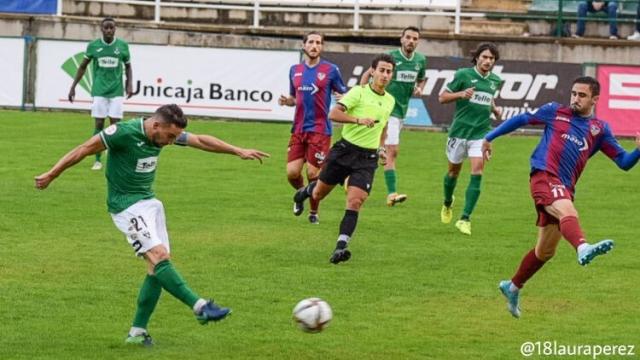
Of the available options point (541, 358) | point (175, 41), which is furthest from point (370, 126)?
point (175, 41)

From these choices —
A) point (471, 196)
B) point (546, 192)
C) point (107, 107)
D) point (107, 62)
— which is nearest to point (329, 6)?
point (107, 62)

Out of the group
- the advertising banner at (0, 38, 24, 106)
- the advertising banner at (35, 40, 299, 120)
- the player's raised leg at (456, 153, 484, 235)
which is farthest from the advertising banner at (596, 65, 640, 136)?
the advertising banner at (0, 38, 24, 106)

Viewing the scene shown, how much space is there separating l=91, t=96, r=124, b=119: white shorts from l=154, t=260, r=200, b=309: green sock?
13.5 meters

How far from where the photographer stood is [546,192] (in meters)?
13.4

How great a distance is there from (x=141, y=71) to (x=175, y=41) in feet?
5.99

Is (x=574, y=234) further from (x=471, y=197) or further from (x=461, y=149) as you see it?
(x=461, y=149)

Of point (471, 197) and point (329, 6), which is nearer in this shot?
point (471, 197)

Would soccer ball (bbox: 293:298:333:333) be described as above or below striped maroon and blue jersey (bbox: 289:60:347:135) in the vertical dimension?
below

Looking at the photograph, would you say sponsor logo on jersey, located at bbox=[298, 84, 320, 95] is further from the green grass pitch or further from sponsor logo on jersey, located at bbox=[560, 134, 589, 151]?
sponsor logo on jersey, located at bbox=[560, 134, 589, 151]

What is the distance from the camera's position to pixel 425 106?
109ft

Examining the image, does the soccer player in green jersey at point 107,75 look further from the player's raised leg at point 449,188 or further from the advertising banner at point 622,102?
the advertising banner at point 622,102

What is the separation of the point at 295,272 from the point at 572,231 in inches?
161

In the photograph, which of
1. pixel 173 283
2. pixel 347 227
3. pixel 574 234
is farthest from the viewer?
pixel 347 227

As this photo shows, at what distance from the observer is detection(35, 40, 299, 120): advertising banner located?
3347 centimetres
